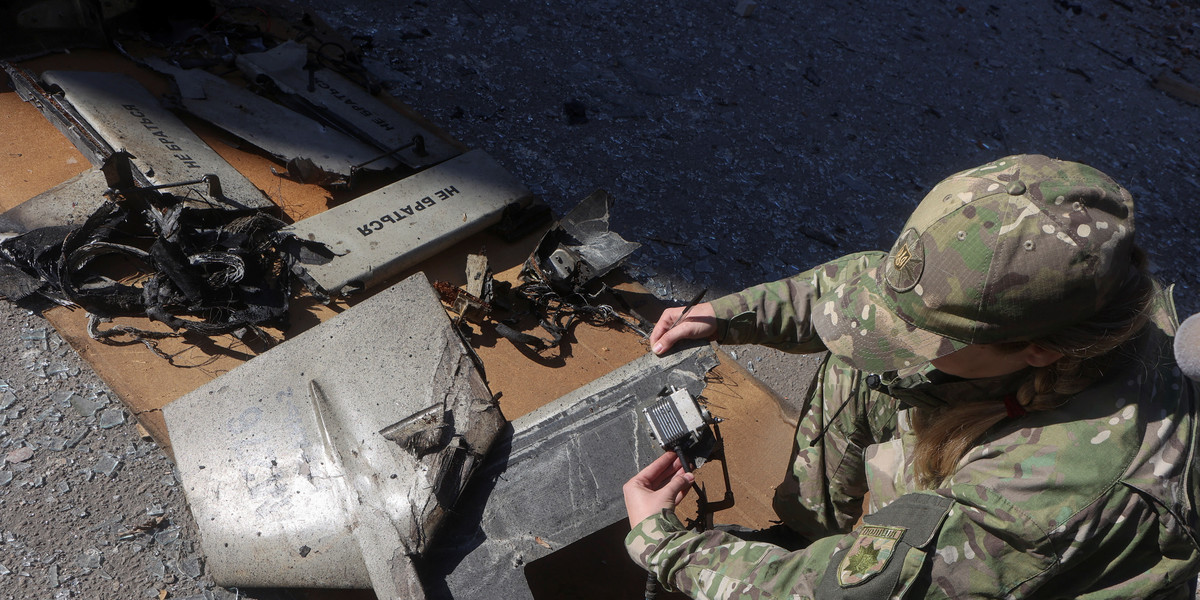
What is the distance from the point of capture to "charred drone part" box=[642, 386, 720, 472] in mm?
1979

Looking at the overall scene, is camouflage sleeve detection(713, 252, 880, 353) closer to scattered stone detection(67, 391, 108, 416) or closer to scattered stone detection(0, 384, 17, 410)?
scattered stone detection(67, 391, 108, 416)

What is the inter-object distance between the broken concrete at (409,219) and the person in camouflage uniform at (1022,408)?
2.00 metres

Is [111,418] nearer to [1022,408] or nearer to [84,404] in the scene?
[84,404]

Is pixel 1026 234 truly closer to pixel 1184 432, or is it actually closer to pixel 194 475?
pixel 1184 432

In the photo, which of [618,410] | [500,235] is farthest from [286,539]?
[500,235]

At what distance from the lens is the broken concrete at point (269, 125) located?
3.65m

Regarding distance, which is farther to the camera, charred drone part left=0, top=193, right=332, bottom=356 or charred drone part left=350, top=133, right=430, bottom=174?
charred drone part left=350, top=133, right=430, bottom=174

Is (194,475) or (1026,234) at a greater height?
(1026,234)

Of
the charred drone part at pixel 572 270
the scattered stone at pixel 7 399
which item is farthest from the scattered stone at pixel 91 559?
the charred drone part at pixel 572 270

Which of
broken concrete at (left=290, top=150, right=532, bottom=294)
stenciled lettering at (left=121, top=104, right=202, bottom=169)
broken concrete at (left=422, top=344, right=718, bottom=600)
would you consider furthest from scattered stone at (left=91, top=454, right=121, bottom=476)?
stenciled lettering at (left=121, top=104, right=202, bottom=169)

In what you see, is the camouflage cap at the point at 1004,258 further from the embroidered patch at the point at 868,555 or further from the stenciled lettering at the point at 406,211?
the stenciled lettering at the point at 406,211

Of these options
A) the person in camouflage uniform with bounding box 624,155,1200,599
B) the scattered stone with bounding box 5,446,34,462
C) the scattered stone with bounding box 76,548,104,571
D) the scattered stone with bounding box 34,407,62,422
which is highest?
the person in camouflage uniform with bounding box 624,155,1200,599

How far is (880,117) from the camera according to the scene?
16.0ft

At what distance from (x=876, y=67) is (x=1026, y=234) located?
4.39 m
